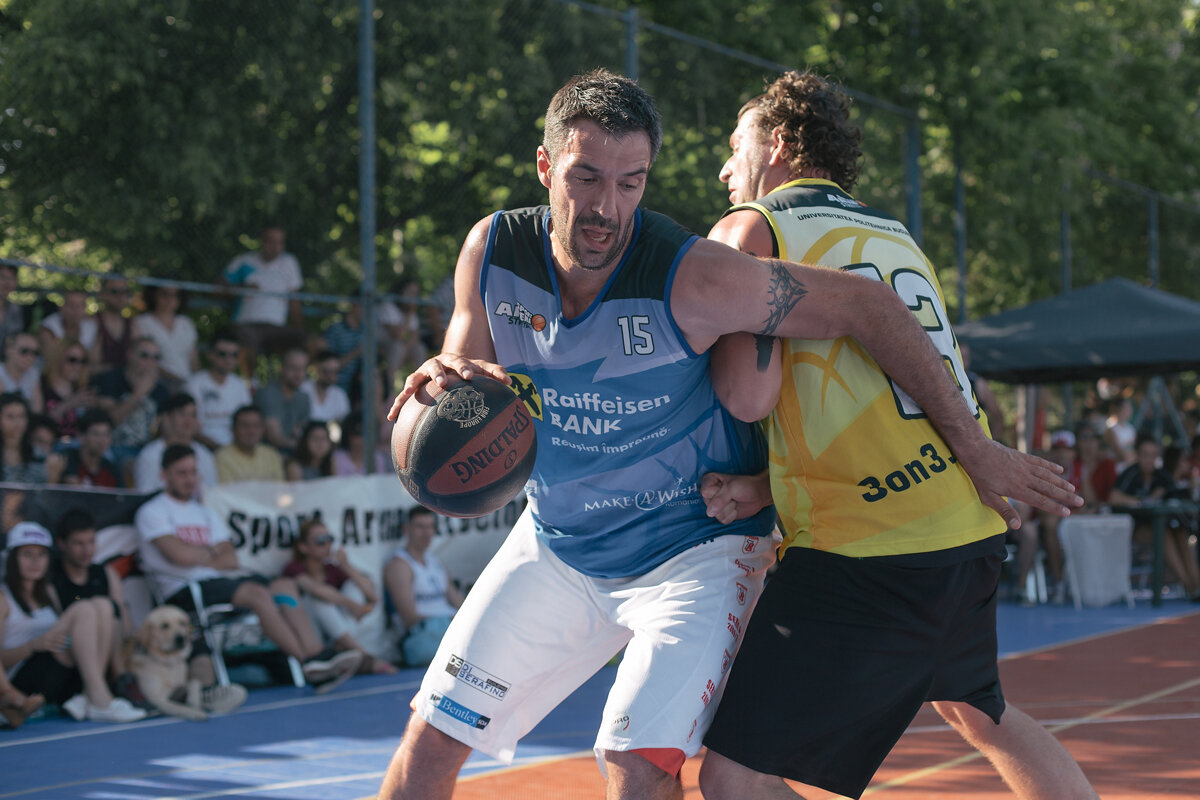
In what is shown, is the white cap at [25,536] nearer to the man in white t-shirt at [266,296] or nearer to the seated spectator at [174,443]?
the seated spectator at [174,443]

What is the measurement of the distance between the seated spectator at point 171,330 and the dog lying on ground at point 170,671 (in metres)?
2.05

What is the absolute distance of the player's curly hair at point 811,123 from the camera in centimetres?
329

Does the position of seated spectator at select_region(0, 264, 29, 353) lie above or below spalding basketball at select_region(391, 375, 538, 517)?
above

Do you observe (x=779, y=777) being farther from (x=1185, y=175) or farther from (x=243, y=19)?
(x=1185, y=175)

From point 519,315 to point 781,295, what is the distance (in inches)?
26.5

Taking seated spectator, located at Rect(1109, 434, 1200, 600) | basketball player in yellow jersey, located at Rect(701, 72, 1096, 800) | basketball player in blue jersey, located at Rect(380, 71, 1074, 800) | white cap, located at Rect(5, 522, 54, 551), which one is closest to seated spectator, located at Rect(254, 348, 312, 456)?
white cap, located at Rect(5, 522, 54, 551)

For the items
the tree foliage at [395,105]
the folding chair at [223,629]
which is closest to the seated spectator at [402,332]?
the tree foliage at [395,105]

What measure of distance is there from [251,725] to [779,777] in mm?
4422

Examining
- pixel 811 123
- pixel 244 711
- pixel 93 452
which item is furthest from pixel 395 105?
pixel 811 123

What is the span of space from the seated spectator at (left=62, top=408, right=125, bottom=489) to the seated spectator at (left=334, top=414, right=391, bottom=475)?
1743mm

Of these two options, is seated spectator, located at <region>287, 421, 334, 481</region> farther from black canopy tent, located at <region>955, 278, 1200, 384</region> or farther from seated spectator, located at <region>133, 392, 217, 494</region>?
black canopy tent, located at <region>955, 278, 1200, 384</region>

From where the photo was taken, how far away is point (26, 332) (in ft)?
24.7

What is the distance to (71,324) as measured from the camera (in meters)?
7.83

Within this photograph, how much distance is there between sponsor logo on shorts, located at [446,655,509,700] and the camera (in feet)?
10.0
